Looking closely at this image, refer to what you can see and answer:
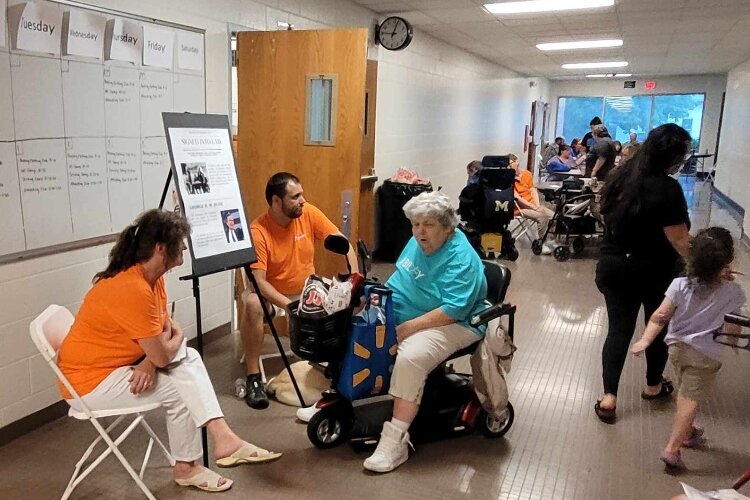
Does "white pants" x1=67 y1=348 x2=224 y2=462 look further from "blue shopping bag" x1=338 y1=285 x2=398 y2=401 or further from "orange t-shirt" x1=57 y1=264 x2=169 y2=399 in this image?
"blue shopping bag" x1=338 y1=285 x2=398 y2=401

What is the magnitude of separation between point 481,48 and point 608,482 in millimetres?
7590

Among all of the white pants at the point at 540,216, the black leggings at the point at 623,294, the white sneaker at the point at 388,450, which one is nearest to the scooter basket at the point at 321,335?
the white sneaker at the point at 388,450

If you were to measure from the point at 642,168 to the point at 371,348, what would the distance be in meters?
1.54

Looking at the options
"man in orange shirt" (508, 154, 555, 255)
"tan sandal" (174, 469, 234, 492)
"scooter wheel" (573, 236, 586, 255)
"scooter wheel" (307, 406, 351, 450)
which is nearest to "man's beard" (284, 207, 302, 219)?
"scooter wheel" (307, 406, 351, 450)

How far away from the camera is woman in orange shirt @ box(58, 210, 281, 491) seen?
7.09 ft

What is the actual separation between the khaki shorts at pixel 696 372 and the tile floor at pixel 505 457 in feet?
1.18

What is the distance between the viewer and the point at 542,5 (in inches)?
234

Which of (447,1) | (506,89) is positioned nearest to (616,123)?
(506,89)

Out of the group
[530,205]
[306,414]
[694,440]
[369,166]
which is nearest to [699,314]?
[694,440]

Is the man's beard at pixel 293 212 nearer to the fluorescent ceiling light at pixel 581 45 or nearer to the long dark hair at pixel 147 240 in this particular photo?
the long dark hair at pixel 147 240

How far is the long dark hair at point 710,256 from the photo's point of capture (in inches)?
100

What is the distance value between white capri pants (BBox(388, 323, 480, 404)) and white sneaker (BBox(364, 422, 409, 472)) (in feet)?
0.51

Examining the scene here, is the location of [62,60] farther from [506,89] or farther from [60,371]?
[506,89]

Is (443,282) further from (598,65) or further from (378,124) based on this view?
(598,65)
